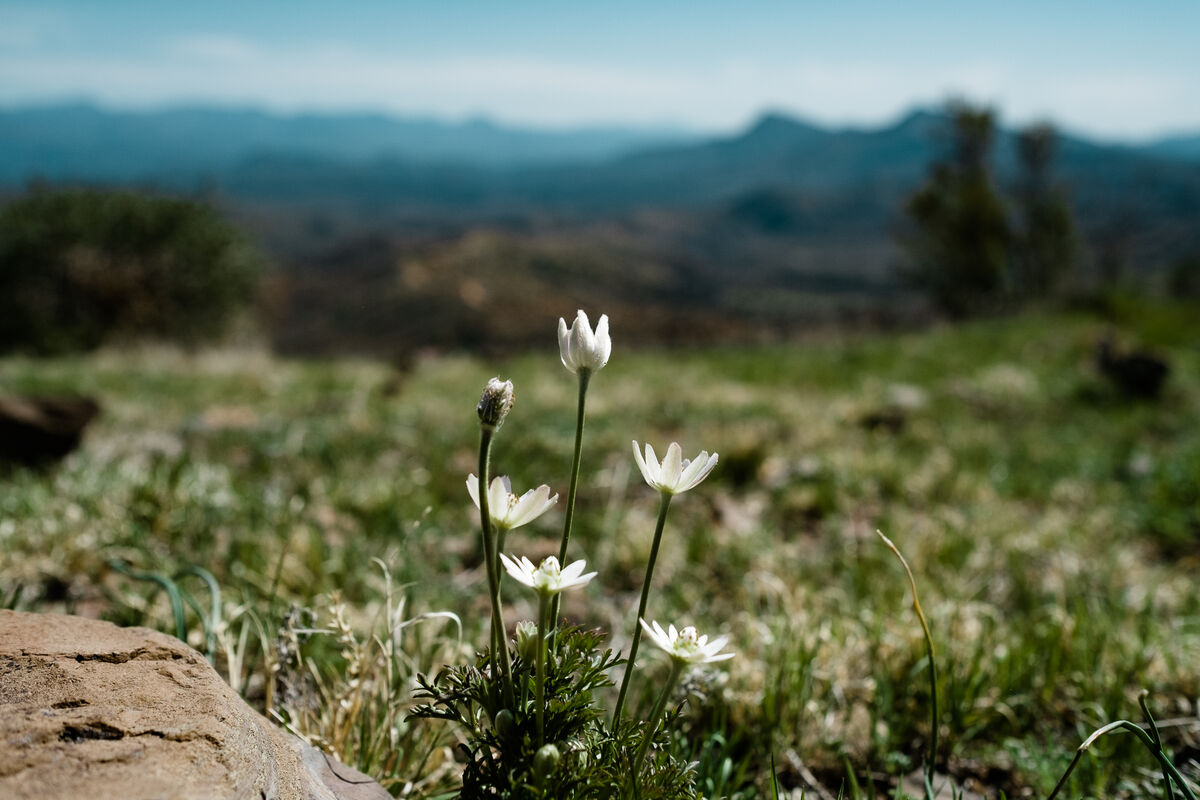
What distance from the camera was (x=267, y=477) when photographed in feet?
15.6

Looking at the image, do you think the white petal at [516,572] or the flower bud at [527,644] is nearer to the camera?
the white petal at [516,572]

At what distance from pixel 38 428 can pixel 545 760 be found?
4535 millimetres

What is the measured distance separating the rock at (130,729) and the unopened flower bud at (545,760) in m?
0.41

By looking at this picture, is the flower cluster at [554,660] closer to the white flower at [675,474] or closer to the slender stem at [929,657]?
the white flower at [675,474]

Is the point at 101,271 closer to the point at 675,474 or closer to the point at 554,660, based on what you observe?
the point at 554,660

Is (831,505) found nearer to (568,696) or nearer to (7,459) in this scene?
(568,696)

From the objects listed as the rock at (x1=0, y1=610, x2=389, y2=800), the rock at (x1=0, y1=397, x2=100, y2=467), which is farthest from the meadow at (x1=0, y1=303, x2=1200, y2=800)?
the rock at (x1=0, y1=610, x2=389, y2=800)

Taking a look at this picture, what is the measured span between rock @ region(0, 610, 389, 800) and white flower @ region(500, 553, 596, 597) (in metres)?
0.49

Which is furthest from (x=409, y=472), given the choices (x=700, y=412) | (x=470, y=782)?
(x=470, y=782)

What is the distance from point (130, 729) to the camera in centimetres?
124

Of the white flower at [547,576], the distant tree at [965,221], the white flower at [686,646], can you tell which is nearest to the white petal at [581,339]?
the white flower at [547,576]

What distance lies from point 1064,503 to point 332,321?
123053mm

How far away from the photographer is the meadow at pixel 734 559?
2.17m

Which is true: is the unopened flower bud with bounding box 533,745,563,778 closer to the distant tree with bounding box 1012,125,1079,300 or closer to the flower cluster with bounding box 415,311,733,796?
the flower cluster with bounding box 415,311,733,796
